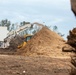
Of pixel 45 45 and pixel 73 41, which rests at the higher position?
pixel 73 41

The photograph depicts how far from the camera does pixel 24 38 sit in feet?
132

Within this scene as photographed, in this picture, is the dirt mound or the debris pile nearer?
the debris pile

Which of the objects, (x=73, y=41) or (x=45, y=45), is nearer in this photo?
(x=73, y=41)

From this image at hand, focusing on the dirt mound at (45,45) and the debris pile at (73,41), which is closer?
the debris pile at (73,41)

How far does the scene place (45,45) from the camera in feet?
93.7

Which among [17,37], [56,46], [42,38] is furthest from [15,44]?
[56,46]

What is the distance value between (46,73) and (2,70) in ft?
5.41

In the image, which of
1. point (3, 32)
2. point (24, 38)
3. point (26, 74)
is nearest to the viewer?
point (26, 74)

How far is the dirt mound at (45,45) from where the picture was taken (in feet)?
86.6

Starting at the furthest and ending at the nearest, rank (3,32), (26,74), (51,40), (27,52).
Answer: (3,32), (51,40), (27,52), (26,74)

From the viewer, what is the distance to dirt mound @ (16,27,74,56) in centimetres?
2639

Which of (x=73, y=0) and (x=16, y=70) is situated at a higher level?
(x=73, y=0)

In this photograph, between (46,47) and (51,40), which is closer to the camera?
(46,47)

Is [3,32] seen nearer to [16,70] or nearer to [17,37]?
[17,37]
